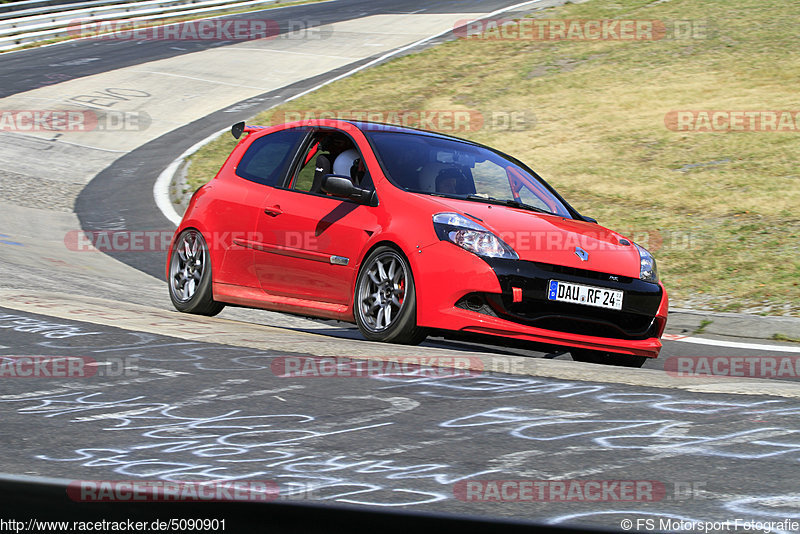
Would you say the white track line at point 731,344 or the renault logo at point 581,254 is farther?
the white track line at point 731,344

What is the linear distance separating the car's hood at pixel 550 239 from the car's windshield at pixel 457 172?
0.30 m

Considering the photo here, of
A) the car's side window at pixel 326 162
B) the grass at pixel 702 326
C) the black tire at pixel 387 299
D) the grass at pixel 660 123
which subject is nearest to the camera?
the black tire at pixel 387 299

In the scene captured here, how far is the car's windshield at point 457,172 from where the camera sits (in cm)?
750

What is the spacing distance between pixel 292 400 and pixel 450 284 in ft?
6.40

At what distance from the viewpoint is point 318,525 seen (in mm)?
2822

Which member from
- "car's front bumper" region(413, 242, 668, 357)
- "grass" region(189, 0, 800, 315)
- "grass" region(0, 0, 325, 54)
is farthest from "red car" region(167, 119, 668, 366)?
"grass" region(0, 0, 325, 54)

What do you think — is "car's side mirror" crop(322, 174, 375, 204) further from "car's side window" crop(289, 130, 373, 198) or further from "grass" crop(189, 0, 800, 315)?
"grass" crop(189, 0, 800, 315)

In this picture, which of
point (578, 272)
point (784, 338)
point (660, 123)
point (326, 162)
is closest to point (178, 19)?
point (660, 123)

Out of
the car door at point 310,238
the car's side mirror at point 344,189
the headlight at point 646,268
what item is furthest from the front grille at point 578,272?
the car's side mirror at point 344,189

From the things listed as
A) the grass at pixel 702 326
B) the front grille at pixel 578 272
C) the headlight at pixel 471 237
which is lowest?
the grass at pixel 702 326

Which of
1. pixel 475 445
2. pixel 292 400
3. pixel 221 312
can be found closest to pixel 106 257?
pixel 221 312

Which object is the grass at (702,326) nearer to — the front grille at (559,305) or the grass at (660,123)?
the grass at (660,123)

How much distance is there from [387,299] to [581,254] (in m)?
1.27

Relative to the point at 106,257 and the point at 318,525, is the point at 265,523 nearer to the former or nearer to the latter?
the point at 318,525
